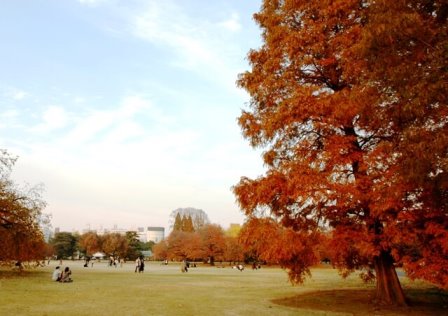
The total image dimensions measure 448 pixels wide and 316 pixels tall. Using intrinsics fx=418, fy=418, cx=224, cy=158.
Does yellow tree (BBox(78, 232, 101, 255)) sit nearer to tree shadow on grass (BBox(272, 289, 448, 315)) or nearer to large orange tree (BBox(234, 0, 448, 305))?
tree shadow on grass (BBox(272, 289, 448, 315))

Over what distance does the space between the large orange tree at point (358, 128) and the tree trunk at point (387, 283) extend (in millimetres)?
45

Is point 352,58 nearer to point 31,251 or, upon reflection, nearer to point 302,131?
point 302,131

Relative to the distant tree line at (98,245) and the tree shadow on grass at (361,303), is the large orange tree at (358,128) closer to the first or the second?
the tree shadow on grass at (361,303)

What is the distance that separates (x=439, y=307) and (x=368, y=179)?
5.49 metres

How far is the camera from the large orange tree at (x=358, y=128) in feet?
33.8

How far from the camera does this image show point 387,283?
1419cm

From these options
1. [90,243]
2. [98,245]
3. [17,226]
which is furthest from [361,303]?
[98,245]

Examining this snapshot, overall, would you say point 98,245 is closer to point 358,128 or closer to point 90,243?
point 90,243

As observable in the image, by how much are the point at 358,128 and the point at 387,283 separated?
537 centimetres

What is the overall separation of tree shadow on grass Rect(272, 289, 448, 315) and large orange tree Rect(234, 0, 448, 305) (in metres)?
0.72

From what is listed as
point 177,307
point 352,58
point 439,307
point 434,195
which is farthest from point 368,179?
point 177,307

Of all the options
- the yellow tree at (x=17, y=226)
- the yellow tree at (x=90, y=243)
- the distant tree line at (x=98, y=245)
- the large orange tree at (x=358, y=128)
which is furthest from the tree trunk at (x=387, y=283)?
the yellow tree at (x=90, y=243)

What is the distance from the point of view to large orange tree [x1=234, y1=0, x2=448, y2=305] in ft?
33.8

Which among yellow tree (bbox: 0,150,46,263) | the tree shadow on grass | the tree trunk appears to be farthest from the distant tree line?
the tree trunk
